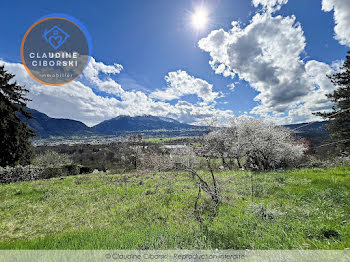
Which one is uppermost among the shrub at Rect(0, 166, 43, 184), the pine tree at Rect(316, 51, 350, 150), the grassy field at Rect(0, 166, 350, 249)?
the pine tree at Rect(316, 51, 350, 150)

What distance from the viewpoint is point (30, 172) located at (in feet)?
54.5

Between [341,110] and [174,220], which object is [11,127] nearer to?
[174,220]

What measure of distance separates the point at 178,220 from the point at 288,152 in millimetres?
21380

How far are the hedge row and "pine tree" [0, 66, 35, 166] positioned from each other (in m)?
3.55

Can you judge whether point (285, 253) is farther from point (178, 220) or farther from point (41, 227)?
point (41, 227)

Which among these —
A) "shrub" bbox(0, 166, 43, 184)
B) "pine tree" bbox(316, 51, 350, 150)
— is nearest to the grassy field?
"shrub" bbox(0, 166, 43, 184)

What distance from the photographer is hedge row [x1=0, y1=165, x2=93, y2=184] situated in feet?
48.0

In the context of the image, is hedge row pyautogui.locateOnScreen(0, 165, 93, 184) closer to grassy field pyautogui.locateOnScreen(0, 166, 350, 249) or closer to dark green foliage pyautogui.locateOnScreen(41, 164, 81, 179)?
dark green foliage pyautogui.locateOnScreen(41, 164, 81, 179)

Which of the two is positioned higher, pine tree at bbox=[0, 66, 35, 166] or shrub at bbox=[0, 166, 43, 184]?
pine tree at bbox=[0, 66, 35, 166]

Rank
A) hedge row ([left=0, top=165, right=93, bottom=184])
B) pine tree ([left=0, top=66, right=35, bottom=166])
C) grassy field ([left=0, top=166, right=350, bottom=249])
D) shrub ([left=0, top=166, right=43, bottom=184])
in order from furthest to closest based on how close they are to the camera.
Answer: pine tree ([left=0, top=66, right=35, bottom=166]), hedge row ([left=0, top=165, right=93, bottom=184]), shrub ([left=0, top=166, right=43, bottom=184]), grassy field ([left=0, top=166, right=350, bottom=249])

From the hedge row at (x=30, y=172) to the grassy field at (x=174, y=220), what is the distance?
6.81 meters

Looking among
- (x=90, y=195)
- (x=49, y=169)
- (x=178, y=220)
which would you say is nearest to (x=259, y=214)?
(x=178, y=220)

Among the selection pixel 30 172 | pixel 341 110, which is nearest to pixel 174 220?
pixel 30 172

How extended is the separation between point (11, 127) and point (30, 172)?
6403mm
